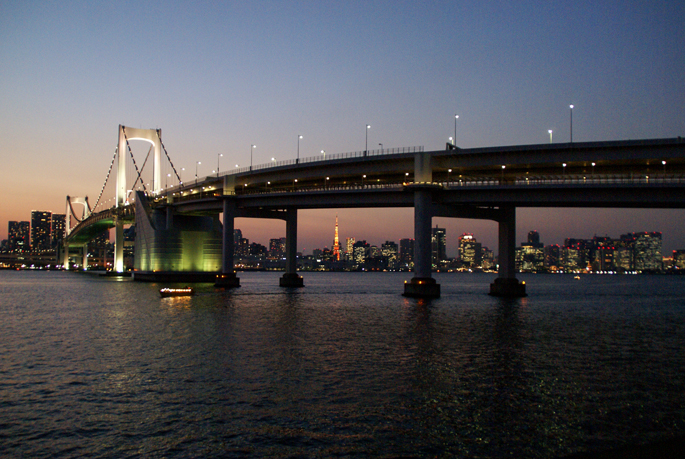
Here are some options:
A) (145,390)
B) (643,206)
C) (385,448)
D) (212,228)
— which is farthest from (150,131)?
(385,448)

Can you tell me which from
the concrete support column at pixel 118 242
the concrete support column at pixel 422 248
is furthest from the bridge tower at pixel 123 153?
the concrete support column at pixel 422 248

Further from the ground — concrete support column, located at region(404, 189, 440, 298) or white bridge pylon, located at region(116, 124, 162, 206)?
white bridge pylon, located at region(116, 124, 162, 206)

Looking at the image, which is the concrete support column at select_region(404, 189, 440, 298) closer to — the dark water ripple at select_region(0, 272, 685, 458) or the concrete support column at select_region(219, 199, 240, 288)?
the dark water ripple at select_region(0, 272, 685, 458)

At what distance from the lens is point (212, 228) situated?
325 feet

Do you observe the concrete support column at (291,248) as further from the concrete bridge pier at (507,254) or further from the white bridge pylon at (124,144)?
the white bridge pylon at (124,144)

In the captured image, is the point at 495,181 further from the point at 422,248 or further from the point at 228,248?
the point at 228,248

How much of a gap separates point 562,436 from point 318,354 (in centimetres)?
1393

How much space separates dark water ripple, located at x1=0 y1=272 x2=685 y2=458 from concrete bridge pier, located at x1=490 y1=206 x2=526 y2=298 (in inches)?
1106

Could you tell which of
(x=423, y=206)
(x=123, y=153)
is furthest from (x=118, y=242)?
→ (x=423, y=206)

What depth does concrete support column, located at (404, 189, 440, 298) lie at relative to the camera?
179 feet

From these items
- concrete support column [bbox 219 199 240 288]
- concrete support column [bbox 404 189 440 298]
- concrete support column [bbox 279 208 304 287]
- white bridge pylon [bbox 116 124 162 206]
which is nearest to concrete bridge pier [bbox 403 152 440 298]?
concrete support column [bbox 404 189 440 298]

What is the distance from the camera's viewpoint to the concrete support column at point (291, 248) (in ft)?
259

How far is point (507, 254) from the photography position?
6419 cm

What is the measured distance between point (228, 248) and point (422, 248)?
35389 mm
